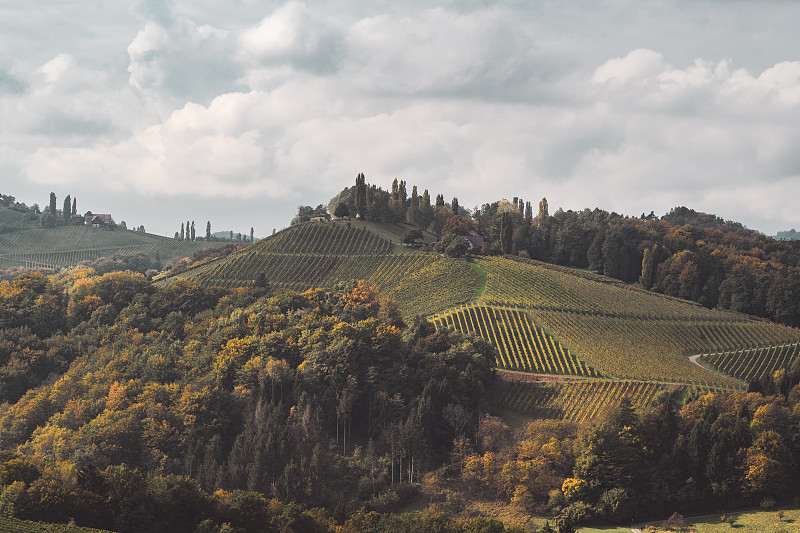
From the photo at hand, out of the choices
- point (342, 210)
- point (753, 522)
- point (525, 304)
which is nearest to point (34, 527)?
point (753, 522)

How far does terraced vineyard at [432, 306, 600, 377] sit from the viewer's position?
70.0 metres

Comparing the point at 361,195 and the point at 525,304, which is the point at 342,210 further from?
the point at 525,304

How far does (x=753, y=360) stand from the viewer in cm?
8044

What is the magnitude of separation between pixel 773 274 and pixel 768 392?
59.3 metres

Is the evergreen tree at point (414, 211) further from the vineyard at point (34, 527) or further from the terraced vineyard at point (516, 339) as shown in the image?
the vineyard at point (34, 527)

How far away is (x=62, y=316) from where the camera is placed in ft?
277

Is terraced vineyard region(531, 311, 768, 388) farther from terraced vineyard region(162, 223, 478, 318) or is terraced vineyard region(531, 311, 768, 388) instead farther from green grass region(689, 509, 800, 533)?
green grass region(689, 509, 800, 533)

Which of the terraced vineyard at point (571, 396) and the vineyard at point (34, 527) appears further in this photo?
the terraced vineyard at point (571, 396)

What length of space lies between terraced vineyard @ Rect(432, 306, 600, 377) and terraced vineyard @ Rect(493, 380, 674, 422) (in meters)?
3.28

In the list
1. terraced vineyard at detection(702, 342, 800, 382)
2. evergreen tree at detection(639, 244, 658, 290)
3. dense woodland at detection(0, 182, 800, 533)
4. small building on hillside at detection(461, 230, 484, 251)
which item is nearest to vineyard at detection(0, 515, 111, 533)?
dense woodland at detection(0, 182, 800, 533)

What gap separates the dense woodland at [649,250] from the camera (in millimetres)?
110438

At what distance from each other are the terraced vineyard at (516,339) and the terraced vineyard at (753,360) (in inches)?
788

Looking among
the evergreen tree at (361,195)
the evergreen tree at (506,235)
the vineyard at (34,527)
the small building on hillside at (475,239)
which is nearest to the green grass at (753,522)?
the vineyard at (34,527)

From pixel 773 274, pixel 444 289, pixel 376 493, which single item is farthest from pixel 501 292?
pixel 773 274
